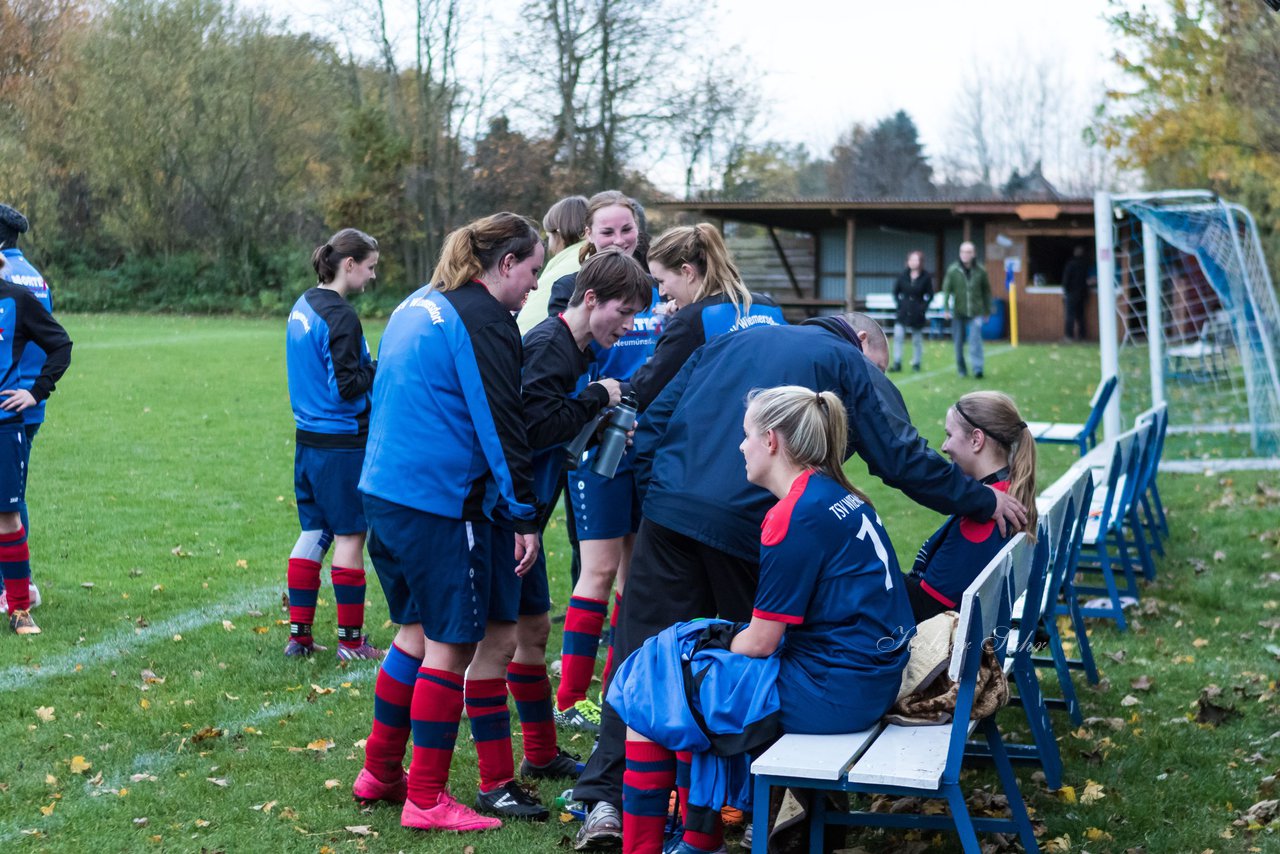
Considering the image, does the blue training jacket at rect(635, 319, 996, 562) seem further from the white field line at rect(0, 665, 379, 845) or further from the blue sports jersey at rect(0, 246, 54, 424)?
the blue sports jersey at rect(0, 246, 54, 424)

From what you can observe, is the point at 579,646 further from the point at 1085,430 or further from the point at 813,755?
the point at 1085,430

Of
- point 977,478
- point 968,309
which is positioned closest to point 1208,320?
point 968,309

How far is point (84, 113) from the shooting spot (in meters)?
36.0

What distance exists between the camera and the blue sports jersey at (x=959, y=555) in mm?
4371

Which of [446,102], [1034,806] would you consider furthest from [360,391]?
[446,102]

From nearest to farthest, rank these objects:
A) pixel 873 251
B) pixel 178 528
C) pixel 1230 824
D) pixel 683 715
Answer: pixel 683 715
pixel 1230 824
pixel 178 528
pixel 873 251

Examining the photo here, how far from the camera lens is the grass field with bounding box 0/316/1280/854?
418 centimetres

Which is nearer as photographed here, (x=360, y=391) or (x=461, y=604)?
(x=461, y=604)

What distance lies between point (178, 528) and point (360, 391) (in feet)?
12.5

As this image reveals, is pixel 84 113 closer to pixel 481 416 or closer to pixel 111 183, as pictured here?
pixel 111 183

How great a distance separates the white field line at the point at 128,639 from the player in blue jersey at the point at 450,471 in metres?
2.37

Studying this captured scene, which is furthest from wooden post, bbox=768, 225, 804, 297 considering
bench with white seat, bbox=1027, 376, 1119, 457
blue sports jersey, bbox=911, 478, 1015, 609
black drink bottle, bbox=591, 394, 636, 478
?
black drink bottle, bbox=591, 394, 636, 478

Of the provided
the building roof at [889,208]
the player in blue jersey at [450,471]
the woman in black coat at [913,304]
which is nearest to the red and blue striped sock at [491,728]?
the player in blue jersey at [450,471]

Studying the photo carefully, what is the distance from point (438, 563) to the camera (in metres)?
3.93
